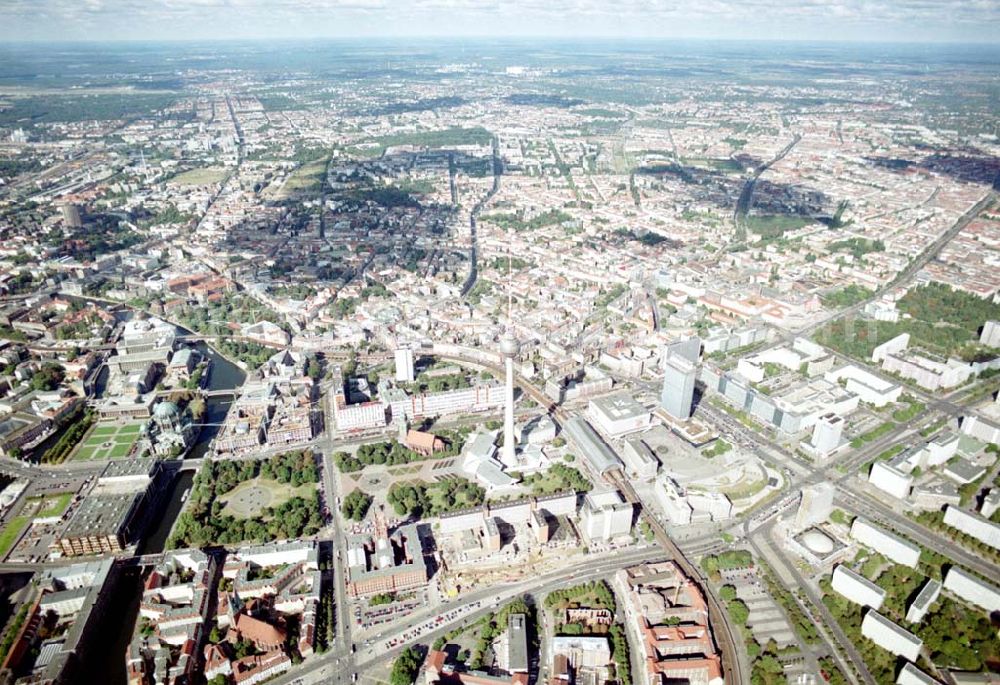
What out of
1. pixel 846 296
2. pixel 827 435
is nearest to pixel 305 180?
pixel 846 296

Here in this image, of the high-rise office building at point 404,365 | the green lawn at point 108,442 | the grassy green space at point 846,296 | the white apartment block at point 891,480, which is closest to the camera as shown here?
the white apartment block at point 891,480

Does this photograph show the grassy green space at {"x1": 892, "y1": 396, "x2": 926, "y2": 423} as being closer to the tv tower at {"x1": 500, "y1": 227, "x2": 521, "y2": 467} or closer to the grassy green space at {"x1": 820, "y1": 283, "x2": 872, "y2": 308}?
the grassy green space at {"x1": 820, "y1": 283, "x2": 872, "y2": 308}

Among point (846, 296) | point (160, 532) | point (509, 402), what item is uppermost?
point (509, 402)

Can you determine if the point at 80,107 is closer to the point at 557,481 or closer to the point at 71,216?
the point at 71,216

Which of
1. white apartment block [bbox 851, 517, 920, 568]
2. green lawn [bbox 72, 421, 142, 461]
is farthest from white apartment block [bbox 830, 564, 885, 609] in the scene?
green lawn [bbox 72, 421, 142, 461]

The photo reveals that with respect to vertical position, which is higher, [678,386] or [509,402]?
[509,402]

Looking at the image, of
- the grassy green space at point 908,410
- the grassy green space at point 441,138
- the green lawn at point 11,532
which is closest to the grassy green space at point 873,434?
the grassy green space at point 908,410

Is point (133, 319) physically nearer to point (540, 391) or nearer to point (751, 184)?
point (540, 391)

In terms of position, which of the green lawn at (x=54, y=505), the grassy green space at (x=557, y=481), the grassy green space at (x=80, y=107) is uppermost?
the grassy green space at (x=80, y=107)

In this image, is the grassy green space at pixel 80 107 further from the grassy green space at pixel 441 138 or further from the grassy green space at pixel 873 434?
the grassy green space at pixel 873 434
